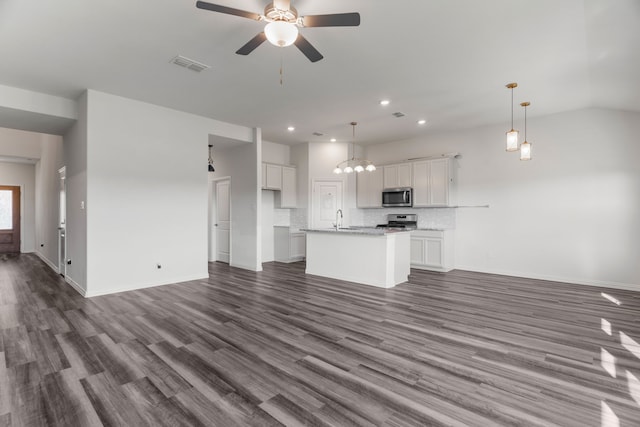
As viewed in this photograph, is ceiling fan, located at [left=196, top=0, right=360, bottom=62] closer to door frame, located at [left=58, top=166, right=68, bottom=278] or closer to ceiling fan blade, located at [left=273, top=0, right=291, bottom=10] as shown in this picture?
ceiling fan blade, located at [left=273, top=0, right=291, bottom=10]

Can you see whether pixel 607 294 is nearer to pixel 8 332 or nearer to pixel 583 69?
pixel 583 69

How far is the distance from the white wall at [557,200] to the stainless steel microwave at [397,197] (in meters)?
1.07

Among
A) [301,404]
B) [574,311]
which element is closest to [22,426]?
[301,404]

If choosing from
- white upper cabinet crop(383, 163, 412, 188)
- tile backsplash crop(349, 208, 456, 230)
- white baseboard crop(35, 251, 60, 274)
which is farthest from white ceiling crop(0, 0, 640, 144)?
white baseboard crop(35, 251, 60, 274)

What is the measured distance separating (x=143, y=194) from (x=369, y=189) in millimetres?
5071

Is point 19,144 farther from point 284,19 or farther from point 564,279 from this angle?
→ point 564,279

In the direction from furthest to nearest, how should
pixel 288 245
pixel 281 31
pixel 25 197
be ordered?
1. pixel 25 197
2. pixel 288 245
3. pixel 281 31

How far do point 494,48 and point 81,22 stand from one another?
416cm

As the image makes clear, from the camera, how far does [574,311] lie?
156 inches

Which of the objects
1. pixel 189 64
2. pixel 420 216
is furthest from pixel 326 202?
pixel 189 64

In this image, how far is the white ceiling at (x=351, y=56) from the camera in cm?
281

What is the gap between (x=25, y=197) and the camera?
32.3 ft

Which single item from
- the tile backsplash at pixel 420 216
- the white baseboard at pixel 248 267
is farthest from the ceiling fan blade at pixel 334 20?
the tile backsplash at pixel 420 216

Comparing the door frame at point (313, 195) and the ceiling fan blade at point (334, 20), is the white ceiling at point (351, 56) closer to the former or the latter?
the ceiling fan blade at point (334, 20)
